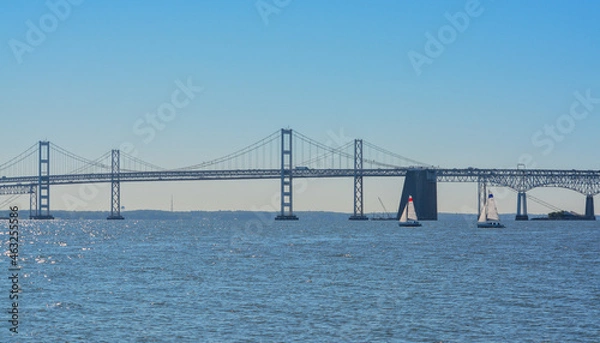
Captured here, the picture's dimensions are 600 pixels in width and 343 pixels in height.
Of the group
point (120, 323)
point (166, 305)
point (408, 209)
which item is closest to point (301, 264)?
point (166, 305)

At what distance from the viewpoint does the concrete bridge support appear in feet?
413

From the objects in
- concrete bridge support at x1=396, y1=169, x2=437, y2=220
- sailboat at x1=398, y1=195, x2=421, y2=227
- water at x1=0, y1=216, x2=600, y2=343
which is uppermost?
concrete bridge support at x1=396, y1=169, x2=437, y2=220

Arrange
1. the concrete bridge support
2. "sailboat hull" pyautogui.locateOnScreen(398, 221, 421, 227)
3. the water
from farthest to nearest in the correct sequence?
the concrete bridge support < "sailboat hull" pyautogui.locateOnScreen(398, 221, 421, 227) < the water

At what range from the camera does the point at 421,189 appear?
415 ft

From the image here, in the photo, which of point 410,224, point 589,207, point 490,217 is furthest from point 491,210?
point 589,207

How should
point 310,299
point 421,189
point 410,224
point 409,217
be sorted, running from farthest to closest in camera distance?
1. point 421,189
2. point 409,217
3. point 410,224
4. point 310,299

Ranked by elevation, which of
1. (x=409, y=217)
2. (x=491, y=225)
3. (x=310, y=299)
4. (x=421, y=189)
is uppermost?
(x=421, y=189)

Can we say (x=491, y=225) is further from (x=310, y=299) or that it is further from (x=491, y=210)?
(x=310, y=299)

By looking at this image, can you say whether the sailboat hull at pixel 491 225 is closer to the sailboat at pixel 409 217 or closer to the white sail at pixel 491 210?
the white sail at pixel 491 210

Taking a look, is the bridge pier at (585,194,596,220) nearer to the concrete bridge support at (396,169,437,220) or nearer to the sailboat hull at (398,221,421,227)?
the concrete bridge support at (396,169,437,220)

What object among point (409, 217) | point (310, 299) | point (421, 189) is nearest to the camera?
point (310, 299)

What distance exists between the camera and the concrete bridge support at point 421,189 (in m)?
126

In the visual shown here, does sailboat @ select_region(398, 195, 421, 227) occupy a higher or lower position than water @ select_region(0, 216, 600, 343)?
higher

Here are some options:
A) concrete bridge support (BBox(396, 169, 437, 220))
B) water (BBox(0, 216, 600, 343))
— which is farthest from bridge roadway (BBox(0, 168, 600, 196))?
water (BBox(0, 216, 600, 343))
